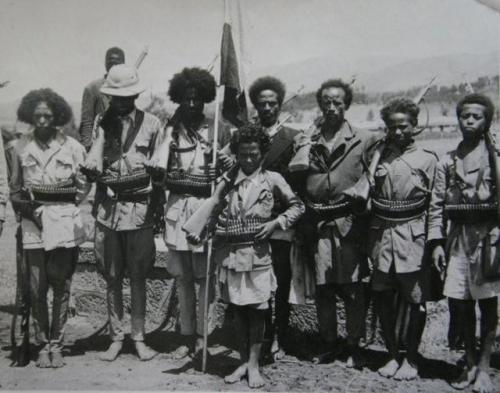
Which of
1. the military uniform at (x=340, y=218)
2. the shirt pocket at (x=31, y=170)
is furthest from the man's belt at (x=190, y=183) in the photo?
the shirt pocket at (x=31, y=170)

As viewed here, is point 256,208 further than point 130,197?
No

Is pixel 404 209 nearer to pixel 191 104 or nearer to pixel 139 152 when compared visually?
pixel 191 104

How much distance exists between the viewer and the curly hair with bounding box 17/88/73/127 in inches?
176

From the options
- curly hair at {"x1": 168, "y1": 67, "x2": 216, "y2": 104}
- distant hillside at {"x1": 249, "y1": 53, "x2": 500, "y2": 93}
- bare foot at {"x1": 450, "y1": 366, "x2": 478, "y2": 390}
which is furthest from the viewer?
distant hillside at {"x1": 249, "y1": 53, "x2": 500, "y2": 93}

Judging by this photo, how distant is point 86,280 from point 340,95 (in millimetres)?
3732

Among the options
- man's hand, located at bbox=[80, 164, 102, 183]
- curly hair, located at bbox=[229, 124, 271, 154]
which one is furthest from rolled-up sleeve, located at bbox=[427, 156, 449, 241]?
man's hand, located at bbox=[80, 164, 102, 183]

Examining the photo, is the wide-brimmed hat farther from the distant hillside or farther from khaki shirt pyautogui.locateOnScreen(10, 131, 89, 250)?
the distant hillside

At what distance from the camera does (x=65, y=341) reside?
17.2ft

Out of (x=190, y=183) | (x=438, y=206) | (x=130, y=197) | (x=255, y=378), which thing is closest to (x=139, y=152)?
(x=130, y=197)

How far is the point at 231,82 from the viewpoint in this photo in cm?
467

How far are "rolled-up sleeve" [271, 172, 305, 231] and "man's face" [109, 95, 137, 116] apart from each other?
148 cm

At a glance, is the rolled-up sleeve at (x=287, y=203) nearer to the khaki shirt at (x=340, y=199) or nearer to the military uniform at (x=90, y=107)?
the khaki shirt at (x=340, y=199)

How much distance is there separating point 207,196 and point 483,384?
2.60m

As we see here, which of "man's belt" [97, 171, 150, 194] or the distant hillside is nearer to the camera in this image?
"man's belt" [97, 171, 150, 194]
